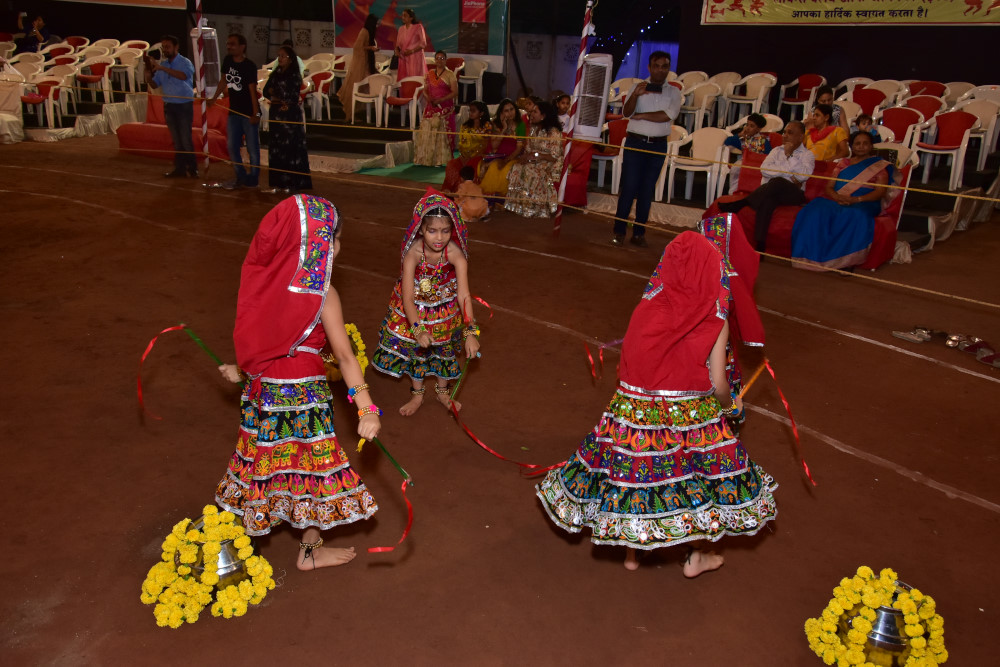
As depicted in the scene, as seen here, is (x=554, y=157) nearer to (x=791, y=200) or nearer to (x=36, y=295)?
(x=791, y=200)

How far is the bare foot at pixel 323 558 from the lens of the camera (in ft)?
10.9

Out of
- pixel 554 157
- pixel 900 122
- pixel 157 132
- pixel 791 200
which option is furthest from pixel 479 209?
pixel 157 132

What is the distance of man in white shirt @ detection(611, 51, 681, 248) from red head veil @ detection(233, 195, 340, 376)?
5.55 meters

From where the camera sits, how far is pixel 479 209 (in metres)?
9.32

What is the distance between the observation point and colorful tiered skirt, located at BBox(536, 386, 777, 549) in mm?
3008

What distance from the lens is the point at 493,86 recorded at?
13664 mm

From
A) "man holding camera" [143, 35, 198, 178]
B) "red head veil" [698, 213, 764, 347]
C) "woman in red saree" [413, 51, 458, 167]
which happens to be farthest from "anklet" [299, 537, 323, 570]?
"man holding camera" [143, 35, 198, 178]

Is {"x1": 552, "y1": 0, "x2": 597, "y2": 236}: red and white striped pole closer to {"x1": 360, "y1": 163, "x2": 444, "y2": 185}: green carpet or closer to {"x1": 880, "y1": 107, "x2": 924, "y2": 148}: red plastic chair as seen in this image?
{"x1": 360, "y1": 163, "x2": 444, "y2": 185}: green carpet

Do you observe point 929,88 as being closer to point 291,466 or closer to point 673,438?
point 673,438

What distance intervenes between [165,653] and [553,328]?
3.75m

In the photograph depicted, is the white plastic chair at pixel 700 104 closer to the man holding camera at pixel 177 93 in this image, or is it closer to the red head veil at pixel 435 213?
the man holding camera at pixel 177 93

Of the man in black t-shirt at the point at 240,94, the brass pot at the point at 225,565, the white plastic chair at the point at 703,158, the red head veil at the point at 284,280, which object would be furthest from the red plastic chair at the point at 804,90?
the brass pot at the point at 225,565

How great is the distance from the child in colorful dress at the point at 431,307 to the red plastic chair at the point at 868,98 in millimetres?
8437

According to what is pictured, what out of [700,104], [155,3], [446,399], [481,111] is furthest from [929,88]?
[155,3]
